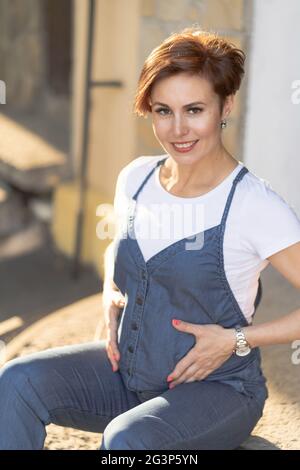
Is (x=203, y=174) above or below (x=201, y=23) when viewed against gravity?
below

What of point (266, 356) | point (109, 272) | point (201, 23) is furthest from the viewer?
point (201, 23)

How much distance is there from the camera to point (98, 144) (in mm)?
4754

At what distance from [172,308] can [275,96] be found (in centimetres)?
167

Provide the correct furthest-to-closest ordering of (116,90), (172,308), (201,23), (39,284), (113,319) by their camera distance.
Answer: (39,284), (116,90), (201,23), (113,319), (172,308)

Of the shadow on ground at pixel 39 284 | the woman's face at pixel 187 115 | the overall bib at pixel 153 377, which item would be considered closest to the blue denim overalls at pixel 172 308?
the overall bib at pixel 153 377

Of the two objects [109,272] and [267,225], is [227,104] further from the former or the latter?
[109,272]

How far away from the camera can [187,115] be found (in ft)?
6.17

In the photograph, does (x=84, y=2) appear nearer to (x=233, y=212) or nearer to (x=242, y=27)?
(x=242, y=27)

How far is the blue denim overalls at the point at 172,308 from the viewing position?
72.6 inches

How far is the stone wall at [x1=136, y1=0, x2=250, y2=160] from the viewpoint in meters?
3.36
